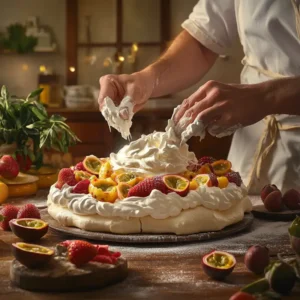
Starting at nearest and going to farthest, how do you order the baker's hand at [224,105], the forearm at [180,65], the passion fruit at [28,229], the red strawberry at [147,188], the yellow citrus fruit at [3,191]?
the passion fruit at [28,229], the red strawberry at [147,188], the baker's hand at [224,105], the yellow citrus fruit at [3,191], the forearm at [180,65]

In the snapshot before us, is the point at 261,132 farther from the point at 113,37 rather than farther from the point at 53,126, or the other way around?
the point at 113,37

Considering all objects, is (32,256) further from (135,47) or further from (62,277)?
(135,47)

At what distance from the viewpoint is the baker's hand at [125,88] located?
2438 mm

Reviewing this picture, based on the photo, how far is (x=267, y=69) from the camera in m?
2.64

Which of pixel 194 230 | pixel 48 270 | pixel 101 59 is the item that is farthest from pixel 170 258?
pixel 101 59

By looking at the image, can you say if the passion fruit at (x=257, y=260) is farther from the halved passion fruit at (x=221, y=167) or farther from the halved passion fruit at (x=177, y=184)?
the halved passion fruit at (x=221, y=167)

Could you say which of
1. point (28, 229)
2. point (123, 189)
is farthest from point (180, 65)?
point (28, 229)

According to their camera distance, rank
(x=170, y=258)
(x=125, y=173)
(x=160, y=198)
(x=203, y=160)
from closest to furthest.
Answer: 1. (x=170, y=258)
2. (x=160, y=198)
3. (x=125, y=173)
4. (x=203, y=160)

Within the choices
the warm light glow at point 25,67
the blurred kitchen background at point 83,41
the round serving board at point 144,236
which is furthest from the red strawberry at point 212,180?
the warm light glow at point 25,67

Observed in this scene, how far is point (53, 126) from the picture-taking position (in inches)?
104

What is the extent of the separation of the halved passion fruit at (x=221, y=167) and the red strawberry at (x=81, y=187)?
1.45 ft

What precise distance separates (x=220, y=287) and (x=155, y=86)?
4.71 ft

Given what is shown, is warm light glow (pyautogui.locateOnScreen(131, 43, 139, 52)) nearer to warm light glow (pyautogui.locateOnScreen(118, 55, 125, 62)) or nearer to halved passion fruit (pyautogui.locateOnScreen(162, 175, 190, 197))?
warm light glow (pyautogui.locateOnScreen(118, 55, 125, 62))

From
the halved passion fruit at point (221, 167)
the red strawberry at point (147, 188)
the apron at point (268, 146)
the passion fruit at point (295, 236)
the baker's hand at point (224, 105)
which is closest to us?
the passion fruit at point (295, 236)
